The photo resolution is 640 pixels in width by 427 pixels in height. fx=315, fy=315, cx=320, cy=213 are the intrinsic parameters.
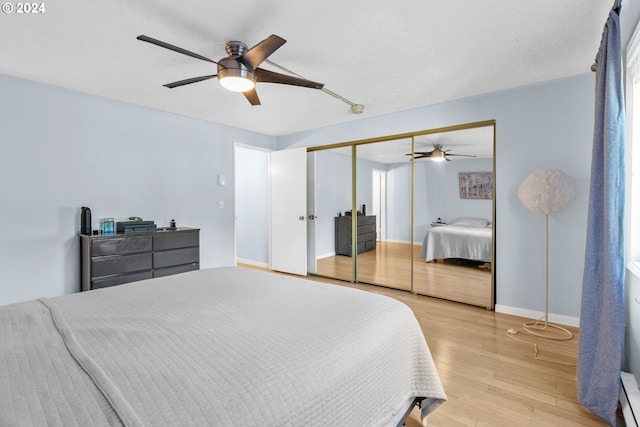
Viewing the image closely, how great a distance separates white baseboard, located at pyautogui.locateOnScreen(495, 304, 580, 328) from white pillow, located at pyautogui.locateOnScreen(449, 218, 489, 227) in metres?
0.92

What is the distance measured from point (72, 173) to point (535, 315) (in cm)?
505

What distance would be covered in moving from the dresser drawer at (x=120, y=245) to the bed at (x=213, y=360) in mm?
1624

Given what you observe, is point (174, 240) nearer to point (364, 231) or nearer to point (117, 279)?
point (117, 279)

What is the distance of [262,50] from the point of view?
78.4 inches

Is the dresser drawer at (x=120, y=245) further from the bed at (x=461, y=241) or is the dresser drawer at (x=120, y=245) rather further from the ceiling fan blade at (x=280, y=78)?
the bed at (x=461, y=241)

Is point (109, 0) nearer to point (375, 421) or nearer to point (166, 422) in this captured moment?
point (166, 422)

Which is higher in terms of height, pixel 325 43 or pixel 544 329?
pixel 325 43

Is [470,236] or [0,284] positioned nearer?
[0,284]

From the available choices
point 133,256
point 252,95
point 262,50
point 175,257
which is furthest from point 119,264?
point 262,50

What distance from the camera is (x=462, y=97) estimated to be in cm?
361

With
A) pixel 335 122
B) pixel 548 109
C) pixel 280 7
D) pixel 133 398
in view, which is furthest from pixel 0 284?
pixel 548 109

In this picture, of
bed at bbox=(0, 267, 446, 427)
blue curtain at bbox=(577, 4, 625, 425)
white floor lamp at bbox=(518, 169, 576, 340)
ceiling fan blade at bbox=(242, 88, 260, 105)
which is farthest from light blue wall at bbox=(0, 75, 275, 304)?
blue curtain at bbox=(577, 4, 625, 425)

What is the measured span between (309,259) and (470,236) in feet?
8.24

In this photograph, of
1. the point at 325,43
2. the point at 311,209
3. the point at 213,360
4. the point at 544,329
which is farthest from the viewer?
the point at 311,209
